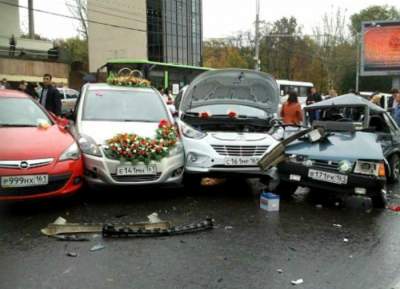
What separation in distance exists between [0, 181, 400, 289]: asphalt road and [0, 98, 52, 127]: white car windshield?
1.22 meters

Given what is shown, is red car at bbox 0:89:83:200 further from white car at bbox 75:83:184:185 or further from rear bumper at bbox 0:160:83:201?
white car at bbox 75:83:184:185

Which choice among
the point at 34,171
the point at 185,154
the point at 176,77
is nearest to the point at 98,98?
the point at 185,154

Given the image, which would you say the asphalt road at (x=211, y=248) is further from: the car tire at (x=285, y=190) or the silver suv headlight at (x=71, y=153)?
the silver suv headlight at (x=71, y=153)

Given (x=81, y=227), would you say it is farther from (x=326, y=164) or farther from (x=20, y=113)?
(x=326, y=164)

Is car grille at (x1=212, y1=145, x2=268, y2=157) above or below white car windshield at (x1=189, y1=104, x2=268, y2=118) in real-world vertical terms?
below

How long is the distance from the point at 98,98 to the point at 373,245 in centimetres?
486

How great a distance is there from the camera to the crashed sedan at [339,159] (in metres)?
Result: 6.84

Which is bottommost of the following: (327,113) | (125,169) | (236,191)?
(236,191)

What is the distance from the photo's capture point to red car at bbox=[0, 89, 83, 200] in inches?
240

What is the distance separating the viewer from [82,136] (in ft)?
23.9

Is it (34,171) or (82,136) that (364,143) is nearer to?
(82,136)

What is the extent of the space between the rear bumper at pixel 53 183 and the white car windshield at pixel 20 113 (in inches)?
45.8

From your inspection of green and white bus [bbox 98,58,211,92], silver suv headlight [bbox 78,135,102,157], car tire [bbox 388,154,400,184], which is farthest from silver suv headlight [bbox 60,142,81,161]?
green and white bus [bbox 98,58,211,92]

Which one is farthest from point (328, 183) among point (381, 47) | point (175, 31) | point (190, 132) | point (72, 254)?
point (175, 31)
